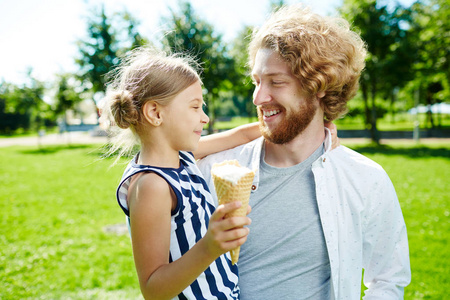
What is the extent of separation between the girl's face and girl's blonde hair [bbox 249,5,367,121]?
93cm

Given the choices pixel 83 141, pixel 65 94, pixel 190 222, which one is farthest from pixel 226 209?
pixel 83 141

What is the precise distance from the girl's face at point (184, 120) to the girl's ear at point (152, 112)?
0.04 m

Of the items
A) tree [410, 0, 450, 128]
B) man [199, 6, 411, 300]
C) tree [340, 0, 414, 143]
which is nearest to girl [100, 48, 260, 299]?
man [199, 6, 411, 300]

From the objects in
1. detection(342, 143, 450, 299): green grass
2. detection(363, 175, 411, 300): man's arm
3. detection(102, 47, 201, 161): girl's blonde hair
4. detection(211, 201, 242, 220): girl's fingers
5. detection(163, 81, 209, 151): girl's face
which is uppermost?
detection(102, 47, 201, 161): girl's blonde hair

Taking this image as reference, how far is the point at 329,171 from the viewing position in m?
2.27

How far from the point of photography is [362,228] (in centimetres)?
222

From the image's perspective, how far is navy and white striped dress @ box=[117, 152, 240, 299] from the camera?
169 centimetres

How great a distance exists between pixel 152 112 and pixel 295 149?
1.16m

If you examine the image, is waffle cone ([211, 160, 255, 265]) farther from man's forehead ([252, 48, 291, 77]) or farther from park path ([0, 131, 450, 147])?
park path ([0, 131, 450, 147])

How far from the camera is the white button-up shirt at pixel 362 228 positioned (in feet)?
6.97

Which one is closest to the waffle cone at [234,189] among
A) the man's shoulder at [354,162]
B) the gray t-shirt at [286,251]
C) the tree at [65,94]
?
the gray t-shirt at [286,251]

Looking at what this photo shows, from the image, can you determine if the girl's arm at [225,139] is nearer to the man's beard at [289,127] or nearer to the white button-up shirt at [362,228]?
the man's beard at [289,127]

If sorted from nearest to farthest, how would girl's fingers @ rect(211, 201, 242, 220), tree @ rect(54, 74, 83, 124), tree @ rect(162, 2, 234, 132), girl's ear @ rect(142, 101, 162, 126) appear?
girl's fingers @ rect(211, 201, 242, 220) < girl's ear @ rect(142, 101, 162, 126) < tree @ rect(162, 2, 234, 132) < tree @ rect(54, 74, 83, 124)

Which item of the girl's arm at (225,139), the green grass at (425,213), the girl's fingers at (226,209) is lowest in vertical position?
the green grass at (425,213)
